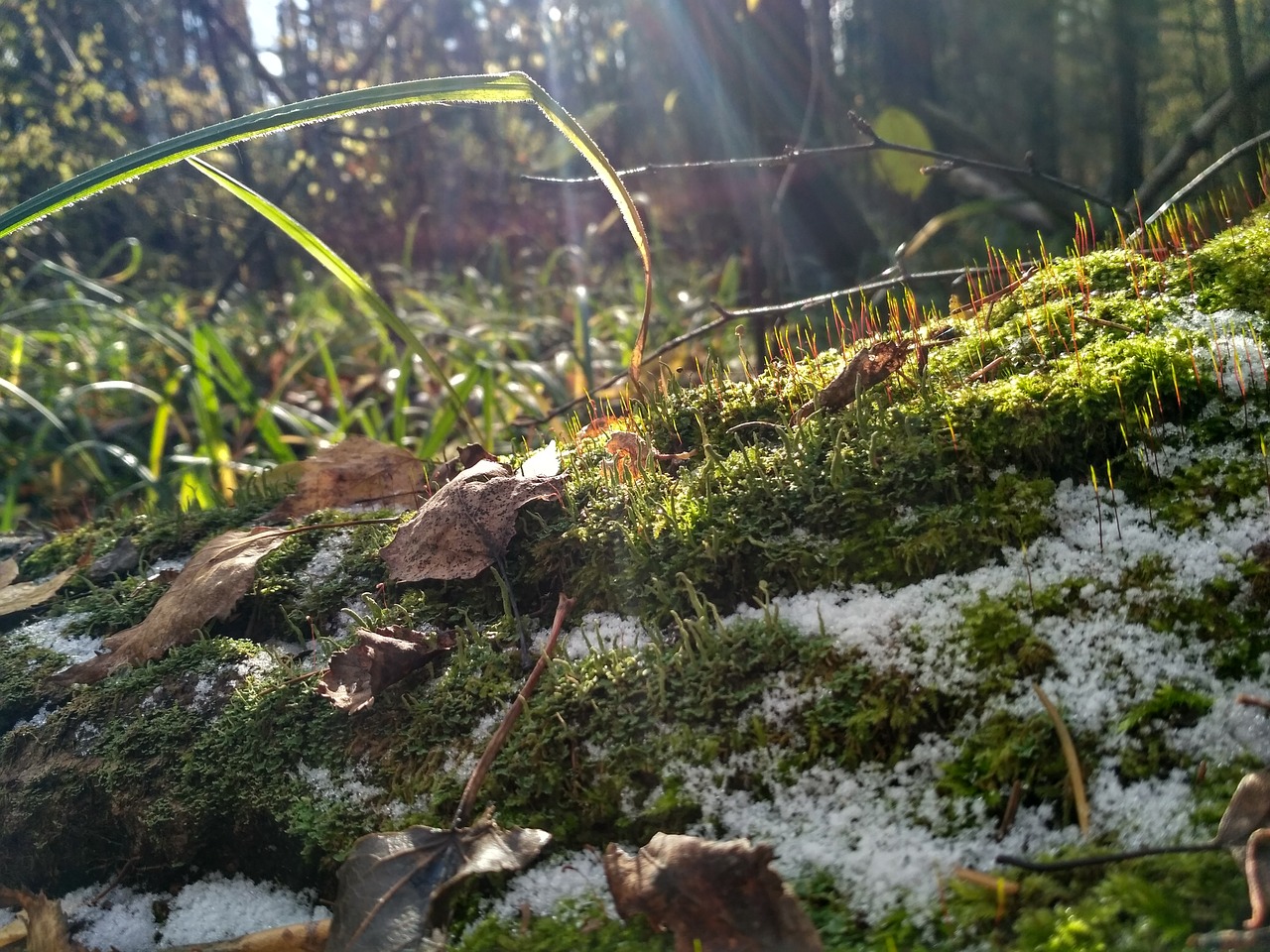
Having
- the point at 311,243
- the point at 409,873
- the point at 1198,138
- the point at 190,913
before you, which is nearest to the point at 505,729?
the point at 409,873

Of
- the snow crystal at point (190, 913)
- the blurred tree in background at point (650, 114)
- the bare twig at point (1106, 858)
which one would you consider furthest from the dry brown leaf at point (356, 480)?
the blurred tree in background at point (650, 114)

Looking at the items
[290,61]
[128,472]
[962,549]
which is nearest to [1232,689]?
[962,549]

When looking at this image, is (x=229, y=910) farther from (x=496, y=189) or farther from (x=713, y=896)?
(x=496, y=189)

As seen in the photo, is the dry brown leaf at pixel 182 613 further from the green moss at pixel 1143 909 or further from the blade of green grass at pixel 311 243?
the green moss at pixel 1143 909

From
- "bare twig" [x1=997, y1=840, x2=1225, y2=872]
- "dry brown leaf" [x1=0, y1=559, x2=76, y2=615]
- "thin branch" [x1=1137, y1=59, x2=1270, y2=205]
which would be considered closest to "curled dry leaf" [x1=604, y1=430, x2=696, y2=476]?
"bare twig" [x1=997, y1=840, x2=1225, y2=872]

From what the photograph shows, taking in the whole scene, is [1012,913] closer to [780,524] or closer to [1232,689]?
[1232,689]

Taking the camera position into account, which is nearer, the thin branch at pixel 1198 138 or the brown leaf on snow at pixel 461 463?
the brown leaf on snow at pixel 461 463
